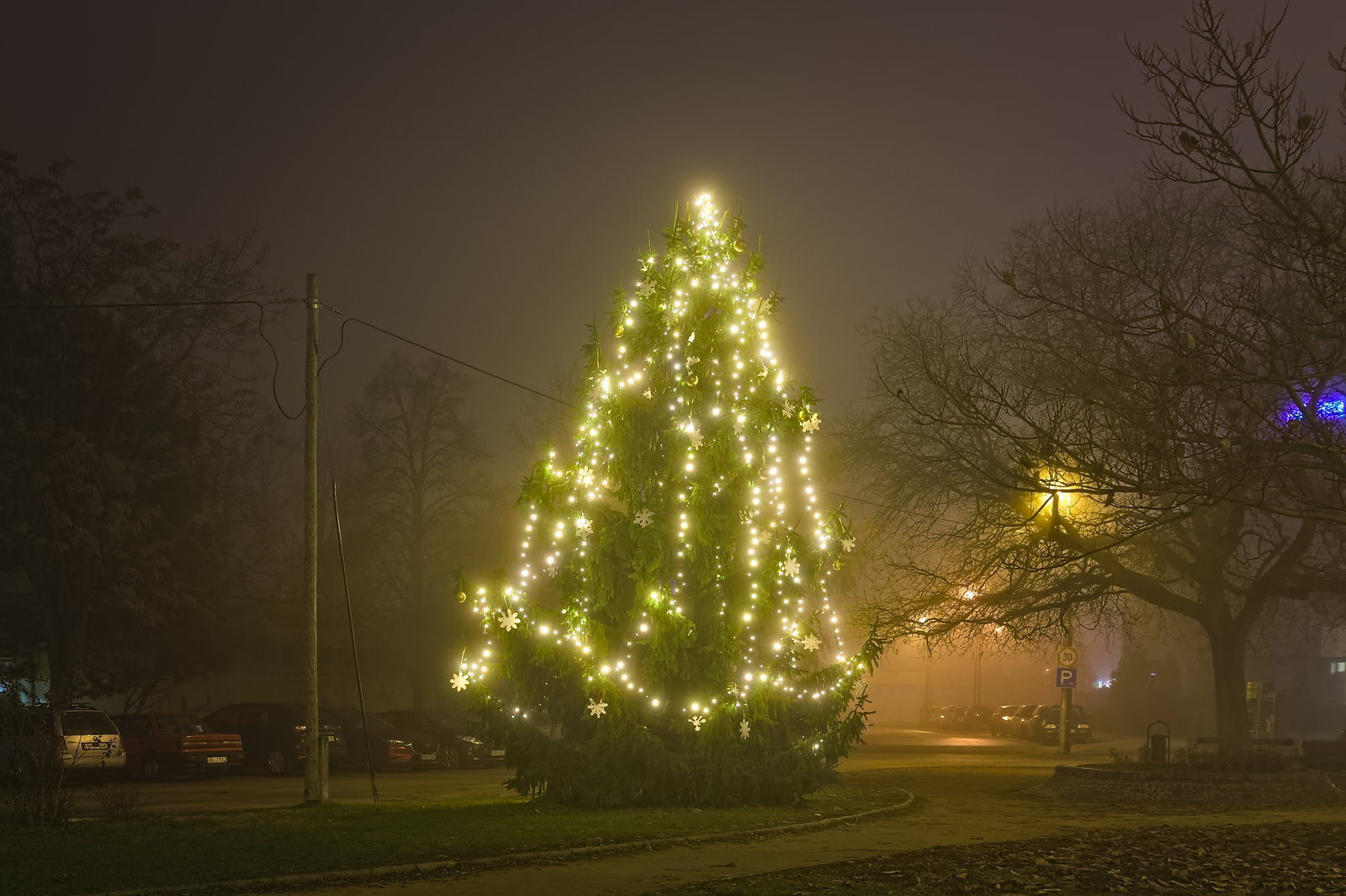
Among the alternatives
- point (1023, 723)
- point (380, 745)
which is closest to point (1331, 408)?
point (380, 745)

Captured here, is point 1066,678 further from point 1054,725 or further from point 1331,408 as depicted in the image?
point 1331,408

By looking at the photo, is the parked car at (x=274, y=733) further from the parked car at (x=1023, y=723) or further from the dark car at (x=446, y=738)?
the parked car at (x=1023, y=723)

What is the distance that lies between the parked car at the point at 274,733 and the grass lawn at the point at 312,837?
12.6 meters

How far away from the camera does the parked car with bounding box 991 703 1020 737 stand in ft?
180

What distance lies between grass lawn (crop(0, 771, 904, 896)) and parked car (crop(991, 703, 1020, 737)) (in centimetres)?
3792

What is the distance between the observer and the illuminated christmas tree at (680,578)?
18.0 meters

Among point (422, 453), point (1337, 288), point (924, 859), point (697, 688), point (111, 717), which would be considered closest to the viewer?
point (1337, 288)

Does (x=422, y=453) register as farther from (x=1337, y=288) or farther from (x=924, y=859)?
(x=1337, y=288)

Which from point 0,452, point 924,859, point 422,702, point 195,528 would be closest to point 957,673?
point 422,702

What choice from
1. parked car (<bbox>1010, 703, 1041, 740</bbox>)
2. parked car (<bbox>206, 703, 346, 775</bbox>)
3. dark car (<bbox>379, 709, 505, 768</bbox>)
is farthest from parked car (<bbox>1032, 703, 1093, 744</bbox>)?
parked car (<bbox>206, 703, 346, 775</bbox>)

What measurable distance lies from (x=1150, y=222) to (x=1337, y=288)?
50.6ft

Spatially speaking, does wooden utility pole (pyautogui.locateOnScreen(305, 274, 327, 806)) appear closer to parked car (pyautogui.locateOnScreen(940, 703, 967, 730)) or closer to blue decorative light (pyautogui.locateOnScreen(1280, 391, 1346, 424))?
blue decorative light (pyautogui.locateOnScreen(1280, 391, 1346, 424))

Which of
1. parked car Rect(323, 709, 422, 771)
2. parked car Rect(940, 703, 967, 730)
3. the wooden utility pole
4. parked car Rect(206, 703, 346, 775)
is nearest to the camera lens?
the wooden utility pole

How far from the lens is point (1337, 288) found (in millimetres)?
9977
